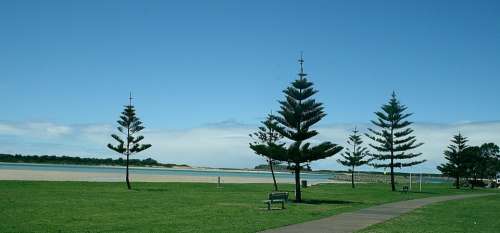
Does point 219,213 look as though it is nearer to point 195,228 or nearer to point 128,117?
point 195,228

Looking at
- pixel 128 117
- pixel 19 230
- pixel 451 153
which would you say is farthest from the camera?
pixel 451 153

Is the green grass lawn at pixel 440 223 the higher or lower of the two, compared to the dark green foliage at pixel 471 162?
lower

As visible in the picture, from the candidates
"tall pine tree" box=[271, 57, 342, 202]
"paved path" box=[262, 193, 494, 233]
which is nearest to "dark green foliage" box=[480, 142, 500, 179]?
"tall pine tree" box=[271, 57, 342, 202]

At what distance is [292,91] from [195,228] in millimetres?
18830

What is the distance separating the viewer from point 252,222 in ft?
57.2

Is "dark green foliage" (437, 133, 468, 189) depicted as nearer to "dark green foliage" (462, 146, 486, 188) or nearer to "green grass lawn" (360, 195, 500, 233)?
"dark green foliage" (462, 146, 486, 188)

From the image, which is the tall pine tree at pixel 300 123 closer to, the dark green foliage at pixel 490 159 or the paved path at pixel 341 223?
the paved path at pixel 341 223

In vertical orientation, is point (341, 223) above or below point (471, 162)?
below

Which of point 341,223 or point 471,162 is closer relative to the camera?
point 341,223

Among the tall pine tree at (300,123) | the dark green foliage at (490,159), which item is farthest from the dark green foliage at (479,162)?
the tall pine tree at (300,123)

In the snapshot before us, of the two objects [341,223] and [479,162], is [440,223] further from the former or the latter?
[479,162]

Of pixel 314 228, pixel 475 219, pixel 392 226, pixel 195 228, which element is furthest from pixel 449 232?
pixel 195 228

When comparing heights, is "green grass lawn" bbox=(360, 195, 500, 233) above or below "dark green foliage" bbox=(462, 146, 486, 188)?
below

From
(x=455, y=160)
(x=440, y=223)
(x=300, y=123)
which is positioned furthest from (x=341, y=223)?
(x=455, y=160)
